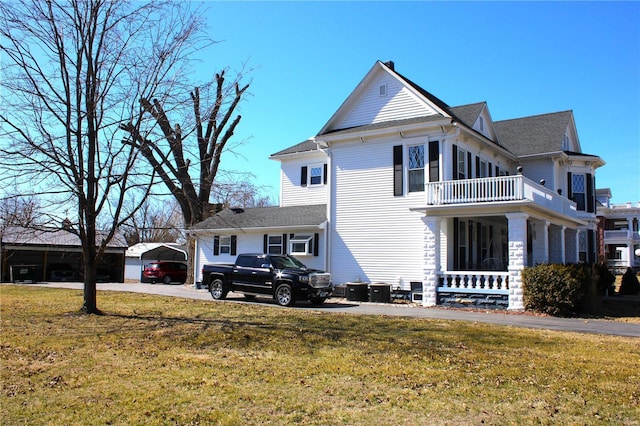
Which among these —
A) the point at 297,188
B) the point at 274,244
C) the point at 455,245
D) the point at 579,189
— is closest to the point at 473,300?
the point at 455,245

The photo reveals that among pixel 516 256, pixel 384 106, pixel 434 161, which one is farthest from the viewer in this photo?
pixel 384 106

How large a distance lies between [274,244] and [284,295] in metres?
7.19

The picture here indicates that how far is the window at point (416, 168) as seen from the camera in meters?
21.1

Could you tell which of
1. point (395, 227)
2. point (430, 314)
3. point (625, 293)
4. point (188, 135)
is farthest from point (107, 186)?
point (625, 293)

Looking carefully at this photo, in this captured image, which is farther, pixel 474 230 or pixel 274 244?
pixel 274 244

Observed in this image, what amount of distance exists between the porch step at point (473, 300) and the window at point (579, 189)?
1246 cm

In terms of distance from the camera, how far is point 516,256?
57.3ft

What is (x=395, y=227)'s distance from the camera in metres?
21.5

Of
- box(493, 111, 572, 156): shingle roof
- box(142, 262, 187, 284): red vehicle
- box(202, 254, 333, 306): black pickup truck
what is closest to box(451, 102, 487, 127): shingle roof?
box(493, 111, 572, 156): shingle roof

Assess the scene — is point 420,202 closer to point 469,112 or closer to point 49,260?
point 469,112

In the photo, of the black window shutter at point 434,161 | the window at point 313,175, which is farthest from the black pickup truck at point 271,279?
the window at point 313,175

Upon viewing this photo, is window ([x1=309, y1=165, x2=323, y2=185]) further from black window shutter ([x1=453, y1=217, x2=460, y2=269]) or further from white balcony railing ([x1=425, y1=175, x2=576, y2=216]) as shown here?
white balcony railing ([x1=425, y1=175, x2=576, y2=216])

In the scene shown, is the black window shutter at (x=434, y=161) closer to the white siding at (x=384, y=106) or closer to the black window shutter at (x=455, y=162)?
the black window shutter at (x=455, y=162)

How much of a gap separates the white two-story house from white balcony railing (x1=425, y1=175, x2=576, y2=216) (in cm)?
4
